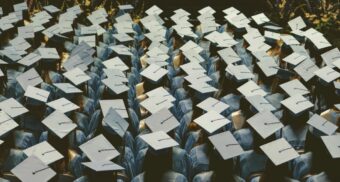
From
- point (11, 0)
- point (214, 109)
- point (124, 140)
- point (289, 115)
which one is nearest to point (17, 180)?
point (124, 140)

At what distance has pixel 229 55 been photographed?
A: 5.30 metres

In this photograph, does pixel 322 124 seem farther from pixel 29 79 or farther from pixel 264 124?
pixel 29 79

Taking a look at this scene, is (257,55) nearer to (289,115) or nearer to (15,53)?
(289,115)

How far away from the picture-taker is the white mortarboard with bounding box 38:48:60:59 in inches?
201

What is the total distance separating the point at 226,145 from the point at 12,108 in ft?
6.35

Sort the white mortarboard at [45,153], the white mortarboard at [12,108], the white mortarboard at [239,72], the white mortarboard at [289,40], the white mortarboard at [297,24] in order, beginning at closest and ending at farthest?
the white mortarboard at [45,153]
the white mortarboard at [12,108]
the white mortarboard at [239,72]
the white mortarboard at [289,40]
the white mortarboard at [297,24]

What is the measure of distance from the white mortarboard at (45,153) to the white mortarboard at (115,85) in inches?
37.9

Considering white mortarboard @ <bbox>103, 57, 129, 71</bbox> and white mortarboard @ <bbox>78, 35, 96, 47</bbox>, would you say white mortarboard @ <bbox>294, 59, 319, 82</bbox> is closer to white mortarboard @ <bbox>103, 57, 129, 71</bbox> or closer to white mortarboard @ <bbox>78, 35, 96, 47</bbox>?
white mortarboard @ <bbox>103, 57, 129, 71</bbox>

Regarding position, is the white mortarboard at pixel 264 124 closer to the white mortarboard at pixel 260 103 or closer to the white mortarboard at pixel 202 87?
the white mortarboard at pixel 260 103

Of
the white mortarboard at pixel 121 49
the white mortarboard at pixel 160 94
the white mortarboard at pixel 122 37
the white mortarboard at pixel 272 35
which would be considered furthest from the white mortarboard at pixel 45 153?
the white mortarboard at pixel 272 35

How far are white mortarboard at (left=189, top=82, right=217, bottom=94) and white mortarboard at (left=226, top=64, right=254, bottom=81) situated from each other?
1.10 feet

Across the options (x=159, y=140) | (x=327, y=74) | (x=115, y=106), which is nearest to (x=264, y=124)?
(x=159, y=140)

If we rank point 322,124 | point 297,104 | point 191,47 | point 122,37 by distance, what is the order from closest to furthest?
point 322,124
point 297,104
point 191,47
point 122,37

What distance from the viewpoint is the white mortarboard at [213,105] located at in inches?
170
